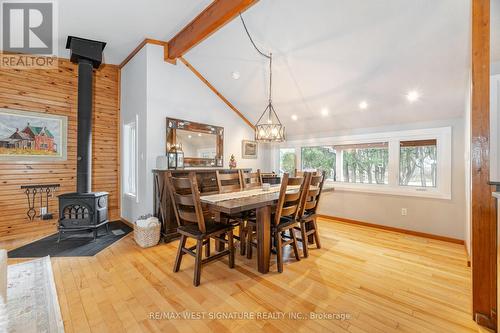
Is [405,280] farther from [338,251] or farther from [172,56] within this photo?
[172,56]

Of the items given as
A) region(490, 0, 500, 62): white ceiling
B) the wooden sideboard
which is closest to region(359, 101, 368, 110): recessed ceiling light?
region(490, 0, 500, 62): white ceiling

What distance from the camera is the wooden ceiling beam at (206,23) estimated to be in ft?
8.07

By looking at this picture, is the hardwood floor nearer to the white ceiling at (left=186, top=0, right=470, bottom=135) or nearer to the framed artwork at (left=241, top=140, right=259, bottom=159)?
the white ceiling at (left=186, top=0, right=470, bottom=135)

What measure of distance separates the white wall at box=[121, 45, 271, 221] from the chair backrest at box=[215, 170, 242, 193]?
3.85 ft

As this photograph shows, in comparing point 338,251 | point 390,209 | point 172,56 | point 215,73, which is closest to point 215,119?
point 215,73

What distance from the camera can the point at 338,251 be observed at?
2.92 meters

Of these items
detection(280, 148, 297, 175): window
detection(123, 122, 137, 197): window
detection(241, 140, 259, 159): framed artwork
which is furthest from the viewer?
detection(280, 148, 297, 175): window

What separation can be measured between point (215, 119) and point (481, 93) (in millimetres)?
3731

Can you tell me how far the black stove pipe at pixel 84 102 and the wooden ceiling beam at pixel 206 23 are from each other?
3.83 feet

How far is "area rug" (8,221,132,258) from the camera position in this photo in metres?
2.77

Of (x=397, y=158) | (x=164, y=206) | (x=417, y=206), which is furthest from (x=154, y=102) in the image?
(x=417, y=206)

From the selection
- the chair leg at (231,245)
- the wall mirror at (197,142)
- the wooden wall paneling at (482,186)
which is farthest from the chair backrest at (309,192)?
the wall mirror at (197,142)

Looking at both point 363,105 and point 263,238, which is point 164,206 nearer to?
point 263,238
